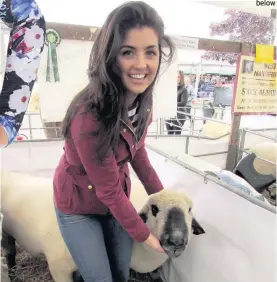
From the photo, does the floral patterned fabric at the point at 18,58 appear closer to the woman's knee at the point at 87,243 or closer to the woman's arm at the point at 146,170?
the woman's knee at the point at 87,243

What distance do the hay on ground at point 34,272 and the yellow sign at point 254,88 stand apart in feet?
2.83

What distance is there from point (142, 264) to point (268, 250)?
50cm

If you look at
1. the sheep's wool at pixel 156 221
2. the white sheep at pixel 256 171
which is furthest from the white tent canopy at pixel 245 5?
the sheep's wool at pixel 156 221

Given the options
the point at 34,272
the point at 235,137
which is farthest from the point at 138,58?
the point at 34,272

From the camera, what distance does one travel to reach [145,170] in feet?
3.29

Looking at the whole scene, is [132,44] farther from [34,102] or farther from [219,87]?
[219,87]

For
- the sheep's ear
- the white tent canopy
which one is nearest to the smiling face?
the sheep's ear

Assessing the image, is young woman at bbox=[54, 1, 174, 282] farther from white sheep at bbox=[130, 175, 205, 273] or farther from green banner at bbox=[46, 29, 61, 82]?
green banner at bbox=[46, 29, 61, 82]

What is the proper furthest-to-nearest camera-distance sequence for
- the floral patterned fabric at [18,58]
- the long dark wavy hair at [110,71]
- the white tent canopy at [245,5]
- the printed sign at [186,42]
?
the white tent canopy at [245,5]
the printed sign at [186,42]
the long dark wavy hair at [110,71]
the floral patterned fabric at [18,58]

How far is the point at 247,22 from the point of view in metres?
3.57

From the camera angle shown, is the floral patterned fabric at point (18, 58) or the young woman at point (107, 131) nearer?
the floral patterned fabric at point (18, 58)

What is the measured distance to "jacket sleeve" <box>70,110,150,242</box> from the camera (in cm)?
71

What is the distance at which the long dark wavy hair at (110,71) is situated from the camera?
0.68 meters

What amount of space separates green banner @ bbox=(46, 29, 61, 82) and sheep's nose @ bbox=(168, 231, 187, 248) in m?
0.76
